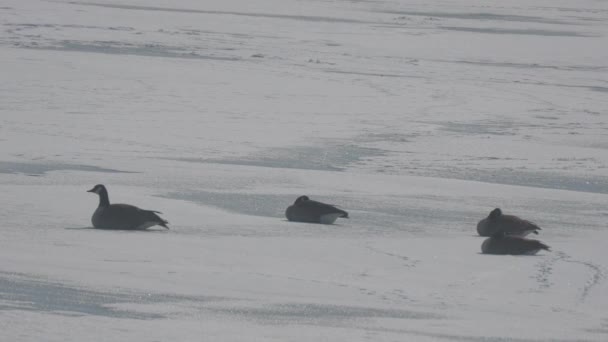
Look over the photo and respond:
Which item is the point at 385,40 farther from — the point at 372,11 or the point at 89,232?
the point at 89,232

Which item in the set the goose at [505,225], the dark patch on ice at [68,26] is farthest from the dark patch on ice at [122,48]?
the goose at [505,225]

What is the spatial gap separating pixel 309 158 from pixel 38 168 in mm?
2760

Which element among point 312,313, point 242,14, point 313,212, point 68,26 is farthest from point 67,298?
point 242,14

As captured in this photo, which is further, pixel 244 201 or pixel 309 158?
pixel 309 158

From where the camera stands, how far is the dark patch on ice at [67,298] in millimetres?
5430

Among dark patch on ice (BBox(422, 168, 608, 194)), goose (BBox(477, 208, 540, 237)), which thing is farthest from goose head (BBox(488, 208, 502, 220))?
dark patch on ice (BBox(422, 168, 608, 194))

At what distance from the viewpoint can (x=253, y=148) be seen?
1295cm

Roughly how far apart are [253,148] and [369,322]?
7.57 m

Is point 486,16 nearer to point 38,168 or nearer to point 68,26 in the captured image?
point 68,26

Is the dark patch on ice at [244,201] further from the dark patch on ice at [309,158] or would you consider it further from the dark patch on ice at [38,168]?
the dark patch on ice at [309,158]

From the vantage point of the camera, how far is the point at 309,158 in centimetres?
1227

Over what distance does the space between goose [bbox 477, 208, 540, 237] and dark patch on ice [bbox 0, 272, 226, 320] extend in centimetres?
266

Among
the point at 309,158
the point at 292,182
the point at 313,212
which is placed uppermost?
the point at 309,158

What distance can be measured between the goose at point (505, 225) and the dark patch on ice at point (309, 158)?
3654 mm
